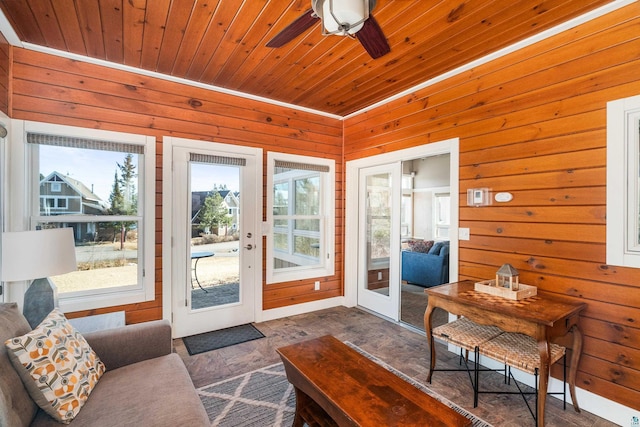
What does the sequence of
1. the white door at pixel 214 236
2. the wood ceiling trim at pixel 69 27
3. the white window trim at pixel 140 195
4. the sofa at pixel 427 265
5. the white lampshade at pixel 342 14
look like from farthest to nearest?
the sofa at pixel 427 265 → the white door at pixel 214 236 → the white window trim at pixel 140 195 → the wood ceiling trim at pixel 69 27 → the white lampshade at pixel 342 14

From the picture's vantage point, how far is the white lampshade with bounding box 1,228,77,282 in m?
1.77

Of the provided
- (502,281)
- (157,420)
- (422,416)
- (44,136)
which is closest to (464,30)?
(502,281)

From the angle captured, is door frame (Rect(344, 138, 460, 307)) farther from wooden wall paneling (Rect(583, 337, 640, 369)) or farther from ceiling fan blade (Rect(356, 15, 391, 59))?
wooden wall paneling (Rect(583, 337, 640, 369))

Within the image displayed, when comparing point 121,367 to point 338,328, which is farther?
point 338,328

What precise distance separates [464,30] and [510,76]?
Result: 65 centimetres

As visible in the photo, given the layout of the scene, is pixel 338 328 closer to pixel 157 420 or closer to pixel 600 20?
pixel 157 420

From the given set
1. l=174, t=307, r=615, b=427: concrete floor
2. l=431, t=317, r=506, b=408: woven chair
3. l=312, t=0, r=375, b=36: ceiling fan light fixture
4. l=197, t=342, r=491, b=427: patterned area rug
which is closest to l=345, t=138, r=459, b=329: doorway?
l=174, t=307, r=615, b=427: concrete floor

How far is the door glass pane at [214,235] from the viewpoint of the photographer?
3479 millimetres

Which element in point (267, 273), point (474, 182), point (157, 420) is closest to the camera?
point (157, 420)

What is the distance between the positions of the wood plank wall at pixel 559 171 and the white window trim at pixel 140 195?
3.18m

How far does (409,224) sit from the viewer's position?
798cm

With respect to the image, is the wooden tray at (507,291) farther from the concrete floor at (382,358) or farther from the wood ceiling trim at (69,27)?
the wood ceiling trim at (69,27)

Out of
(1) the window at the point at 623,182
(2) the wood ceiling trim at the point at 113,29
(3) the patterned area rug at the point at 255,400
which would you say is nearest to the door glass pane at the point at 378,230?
(3) the patterned area rug at the point at 255,400

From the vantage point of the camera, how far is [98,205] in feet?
9.75
